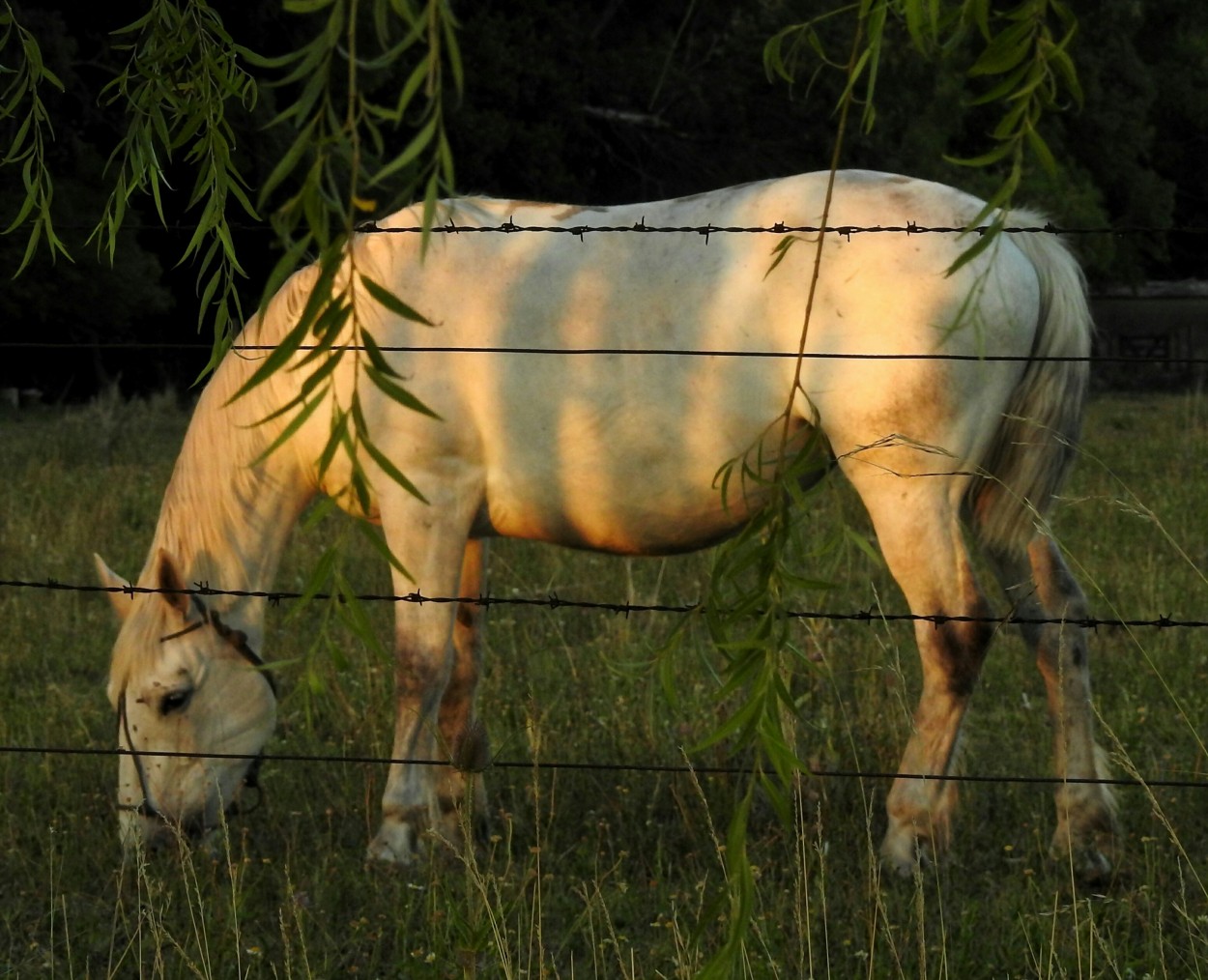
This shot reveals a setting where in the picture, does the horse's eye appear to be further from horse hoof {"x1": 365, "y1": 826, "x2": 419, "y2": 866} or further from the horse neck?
horse hoof {"x1": 365, "y1": 826, "x2": 419, "y2": 866}

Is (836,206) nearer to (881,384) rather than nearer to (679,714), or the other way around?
(881,384)

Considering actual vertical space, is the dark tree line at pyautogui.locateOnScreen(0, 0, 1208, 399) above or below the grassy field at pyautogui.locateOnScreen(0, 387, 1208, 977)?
above

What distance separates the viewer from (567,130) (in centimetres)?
2383

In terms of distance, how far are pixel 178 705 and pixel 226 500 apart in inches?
23.7

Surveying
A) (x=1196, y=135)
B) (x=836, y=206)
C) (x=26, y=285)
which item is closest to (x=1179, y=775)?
(x=836, y=206)

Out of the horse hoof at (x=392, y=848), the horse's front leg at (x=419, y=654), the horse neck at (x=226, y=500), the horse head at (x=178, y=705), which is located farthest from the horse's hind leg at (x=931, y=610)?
the horse head at (x=178, y=705)

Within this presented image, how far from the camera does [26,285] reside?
16625 mm

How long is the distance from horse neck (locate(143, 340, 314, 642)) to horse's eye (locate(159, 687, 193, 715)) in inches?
9.7

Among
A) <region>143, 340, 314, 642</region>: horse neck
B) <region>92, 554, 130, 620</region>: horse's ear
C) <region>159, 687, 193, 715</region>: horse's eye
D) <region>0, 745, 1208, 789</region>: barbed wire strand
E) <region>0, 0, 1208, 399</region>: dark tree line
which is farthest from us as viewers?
<region>0, 0, 1208, 399</region>: dark tree line

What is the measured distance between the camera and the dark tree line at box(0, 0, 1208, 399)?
1714 cm

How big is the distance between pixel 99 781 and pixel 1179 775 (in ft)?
10.7

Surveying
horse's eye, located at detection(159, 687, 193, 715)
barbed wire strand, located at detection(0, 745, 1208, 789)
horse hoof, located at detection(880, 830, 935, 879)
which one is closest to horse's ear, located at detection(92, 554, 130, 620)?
horse's eye, located at detection(159, 687, 193, 715)

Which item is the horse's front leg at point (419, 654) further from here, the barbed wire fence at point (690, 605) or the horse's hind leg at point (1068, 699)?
the horse's hind leg at point (1068, 699)

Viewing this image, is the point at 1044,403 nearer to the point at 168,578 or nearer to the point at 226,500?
the point at 226,500
